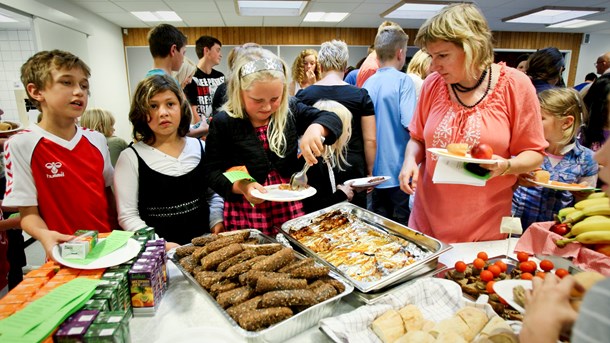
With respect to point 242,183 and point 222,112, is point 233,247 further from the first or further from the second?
point 222,112

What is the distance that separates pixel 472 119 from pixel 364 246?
0.77 m

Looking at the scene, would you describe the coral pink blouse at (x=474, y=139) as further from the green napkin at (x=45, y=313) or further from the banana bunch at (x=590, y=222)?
the green napkin at (x=45, y=313)

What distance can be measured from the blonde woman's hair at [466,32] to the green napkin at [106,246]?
1530 mm

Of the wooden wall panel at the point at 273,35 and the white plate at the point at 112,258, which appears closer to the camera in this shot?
the white plate at the point at 112,258

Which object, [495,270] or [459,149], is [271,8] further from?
[495,270]

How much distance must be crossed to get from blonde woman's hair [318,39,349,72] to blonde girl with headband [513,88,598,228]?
148cm

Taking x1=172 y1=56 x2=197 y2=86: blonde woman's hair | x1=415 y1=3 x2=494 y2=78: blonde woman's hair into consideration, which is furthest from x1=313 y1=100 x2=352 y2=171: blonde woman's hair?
x1=172 y1=56 x2=197 y2=86: blonde woman's hair

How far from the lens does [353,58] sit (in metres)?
9.77

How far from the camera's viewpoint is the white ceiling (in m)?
6.66

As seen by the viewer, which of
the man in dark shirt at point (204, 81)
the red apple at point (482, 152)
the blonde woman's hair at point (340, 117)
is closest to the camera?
the red apple at point (482, 152)

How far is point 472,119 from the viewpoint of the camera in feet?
5.33

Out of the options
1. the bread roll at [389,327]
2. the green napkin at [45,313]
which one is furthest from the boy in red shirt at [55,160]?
the bread roll at [389,327]

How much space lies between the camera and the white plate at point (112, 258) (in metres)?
1.11

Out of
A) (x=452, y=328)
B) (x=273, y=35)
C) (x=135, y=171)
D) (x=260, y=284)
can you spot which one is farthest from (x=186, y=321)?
(x=273, y=35)
